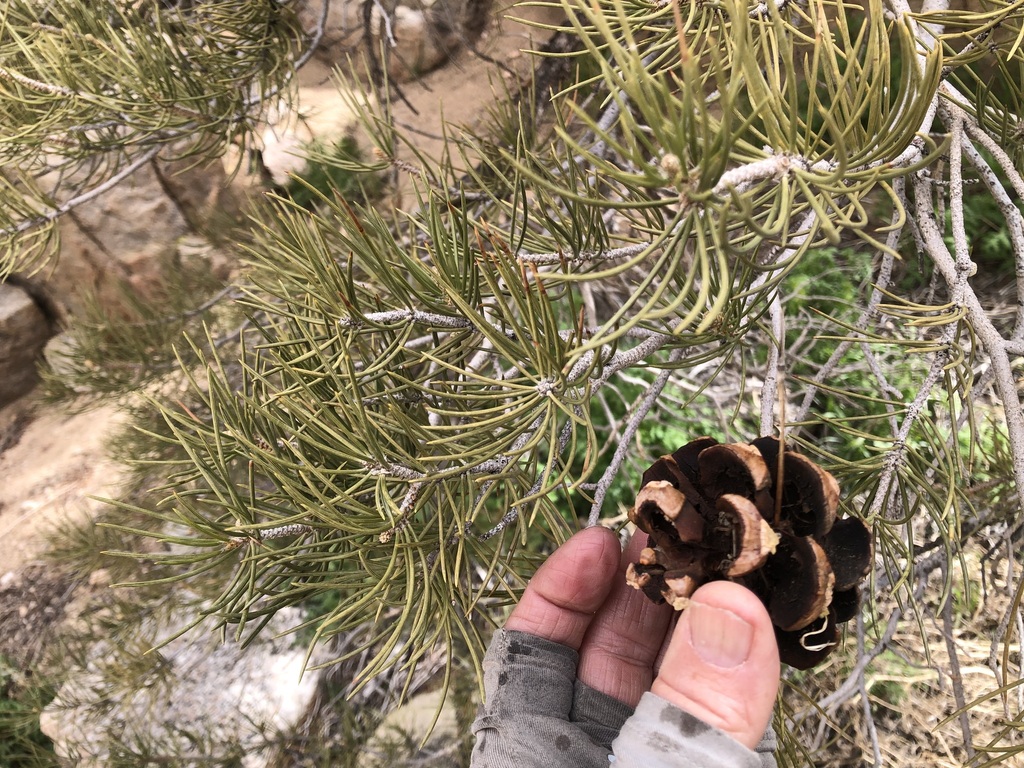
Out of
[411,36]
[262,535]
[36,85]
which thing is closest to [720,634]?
[262,535]

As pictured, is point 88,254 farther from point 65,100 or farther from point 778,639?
point 778,639

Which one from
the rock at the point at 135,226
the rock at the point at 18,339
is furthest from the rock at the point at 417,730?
the rock at the point at 18,339

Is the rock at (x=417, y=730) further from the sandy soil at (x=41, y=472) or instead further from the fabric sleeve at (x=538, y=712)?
the sandy soil at (x=41, y=472)

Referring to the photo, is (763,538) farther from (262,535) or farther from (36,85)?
(36,85)

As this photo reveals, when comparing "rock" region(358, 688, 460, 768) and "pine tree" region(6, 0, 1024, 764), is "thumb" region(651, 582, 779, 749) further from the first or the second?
"rock" region(358, 688, 460, 768)

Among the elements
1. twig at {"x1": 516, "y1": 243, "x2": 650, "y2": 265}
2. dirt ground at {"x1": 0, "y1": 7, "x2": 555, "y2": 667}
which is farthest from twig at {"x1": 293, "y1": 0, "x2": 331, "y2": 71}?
dirt ground at {"x1": 0, "y1": 7, "x2": 555, "y2": 667}
